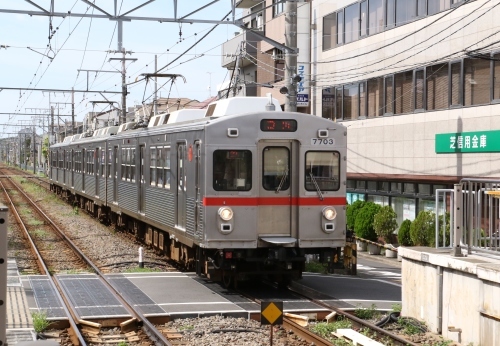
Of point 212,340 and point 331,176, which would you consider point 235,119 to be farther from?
point 212,340

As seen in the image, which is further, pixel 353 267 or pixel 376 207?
pixel 376 207

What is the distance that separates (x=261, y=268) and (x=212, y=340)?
3.54m

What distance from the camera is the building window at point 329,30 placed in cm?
2834

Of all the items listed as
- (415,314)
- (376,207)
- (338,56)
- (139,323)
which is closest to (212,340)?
(139,323)

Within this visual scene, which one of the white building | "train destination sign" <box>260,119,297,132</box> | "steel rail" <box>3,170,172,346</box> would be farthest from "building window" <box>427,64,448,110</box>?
A: "steel rail" <box>3,170,172,346</box>

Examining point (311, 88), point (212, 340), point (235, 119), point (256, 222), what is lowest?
point (212, 340)

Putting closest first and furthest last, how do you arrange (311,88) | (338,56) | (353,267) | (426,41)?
(353,267), (426,41), (338,56), (311,88)

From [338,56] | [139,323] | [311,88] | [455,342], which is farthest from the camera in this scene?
[311,88]

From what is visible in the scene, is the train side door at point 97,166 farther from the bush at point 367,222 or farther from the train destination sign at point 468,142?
the train destination sign at point 468,142

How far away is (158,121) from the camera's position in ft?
59.1

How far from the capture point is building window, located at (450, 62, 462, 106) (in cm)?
2005

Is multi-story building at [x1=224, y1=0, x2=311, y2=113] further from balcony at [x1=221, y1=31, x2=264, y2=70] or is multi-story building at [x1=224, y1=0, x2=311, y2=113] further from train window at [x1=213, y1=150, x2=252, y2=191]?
train window at [x1=213, y1=150, x2=252, y2=191]

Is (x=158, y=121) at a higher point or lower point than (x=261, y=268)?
higher

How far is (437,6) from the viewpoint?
21219 millimetres
